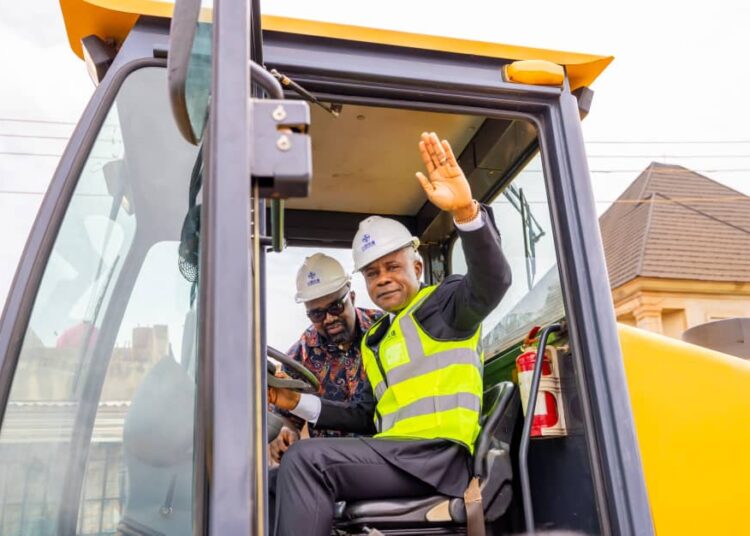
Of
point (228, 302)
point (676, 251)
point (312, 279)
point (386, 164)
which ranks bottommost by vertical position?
point (228, 302)

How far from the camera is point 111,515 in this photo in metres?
1.42

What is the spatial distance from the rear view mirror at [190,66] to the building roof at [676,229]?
17.9 metres

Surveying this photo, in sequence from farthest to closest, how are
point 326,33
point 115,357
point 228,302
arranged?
point 326,33 → point 115,357 → point 228,302

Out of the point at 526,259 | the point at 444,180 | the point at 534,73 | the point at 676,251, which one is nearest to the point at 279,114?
the point at 444,180

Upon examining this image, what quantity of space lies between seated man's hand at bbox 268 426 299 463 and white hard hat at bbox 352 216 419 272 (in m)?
0.64

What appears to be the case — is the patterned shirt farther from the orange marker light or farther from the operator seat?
the orange marker light

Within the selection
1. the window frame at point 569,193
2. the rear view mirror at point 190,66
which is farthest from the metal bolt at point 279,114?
the window frame at point 569,193

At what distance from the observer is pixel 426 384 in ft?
7.52

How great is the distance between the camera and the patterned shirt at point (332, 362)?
307cm

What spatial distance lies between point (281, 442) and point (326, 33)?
156 cm

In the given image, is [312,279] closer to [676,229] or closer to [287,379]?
[287,379]

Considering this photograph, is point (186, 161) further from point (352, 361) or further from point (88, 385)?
point (352, 361)

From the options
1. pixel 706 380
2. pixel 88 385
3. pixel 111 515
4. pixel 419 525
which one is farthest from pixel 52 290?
pixel 706 380

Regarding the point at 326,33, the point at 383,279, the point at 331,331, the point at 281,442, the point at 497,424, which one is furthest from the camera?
the point at 331,331
